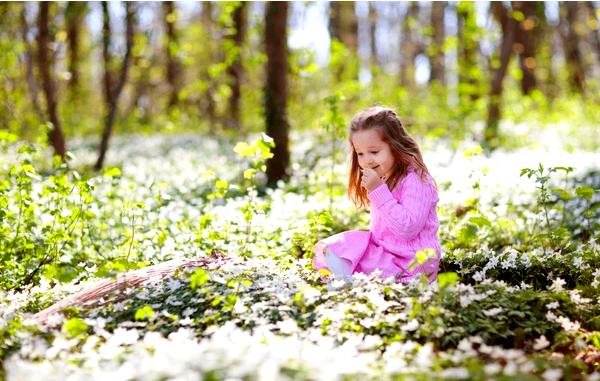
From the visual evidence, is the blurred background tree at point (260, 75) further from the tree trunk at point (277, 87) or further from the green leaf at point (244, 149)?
the green leaf at point (244, 149)

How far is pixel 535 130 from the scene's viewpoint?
56.9 ft

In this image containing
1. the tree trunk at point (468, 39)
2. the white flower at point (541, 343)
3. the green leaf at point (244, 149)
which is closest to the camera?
the white flower at point (541, 343)

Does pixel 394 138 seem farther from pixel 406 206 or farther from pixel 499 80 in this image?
pixel 499 80

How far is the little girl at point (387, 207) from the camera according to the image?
15.3 feet

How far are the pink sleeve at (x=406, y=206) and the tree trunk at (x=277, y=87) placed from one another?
16.2 ft

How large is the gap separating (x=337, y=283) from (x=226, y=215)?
9.74 feet

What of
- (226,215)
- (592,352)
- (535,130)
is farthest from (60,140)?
(535,130)

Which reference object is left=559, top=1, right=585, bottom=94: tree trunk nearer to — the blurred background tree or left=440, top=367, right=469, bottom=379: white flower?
the blurred background tree

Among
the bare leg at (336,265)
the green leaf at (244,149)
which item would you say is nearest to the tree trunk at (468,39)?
the green leaf at (244,149)

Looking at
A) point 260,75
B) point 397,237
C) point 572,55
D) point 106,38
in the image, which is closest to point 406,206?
point 397,237

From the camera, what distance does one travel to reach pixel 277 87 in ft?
31.9

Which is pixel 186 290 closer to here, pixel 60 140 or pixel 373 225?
pixel 373 225

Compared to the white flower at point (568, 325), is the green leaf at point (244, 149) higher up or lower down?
higher up

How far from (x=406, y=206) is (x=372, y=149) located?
0.48 meters
